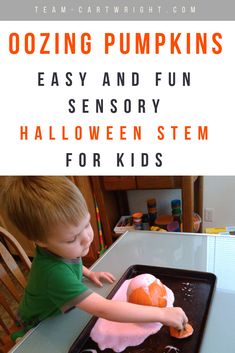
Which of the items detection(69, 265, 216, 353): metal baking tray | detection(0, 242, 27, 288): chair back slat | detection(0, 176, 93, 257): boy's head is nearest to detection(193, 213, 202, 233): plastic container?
detection(69, 265, 216, 353): metal baking tray

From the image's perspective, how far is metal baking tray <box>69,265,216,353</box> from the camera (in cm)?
59

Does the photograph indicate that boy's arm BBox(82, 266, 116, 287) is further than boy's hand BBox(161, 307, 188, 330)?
Yes

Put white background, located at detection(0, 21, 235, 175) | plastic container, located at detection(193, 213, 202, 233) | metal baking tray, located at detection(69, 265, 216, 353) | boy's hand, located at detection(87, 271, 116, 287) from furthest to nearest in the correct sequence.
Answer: plastic container, located at detection(193, 213, 202, 233) < white background, located at detection(0, 21, 235, 175) < boy's hand, located at detection(87, 271, 116, 287) < metal baking tray, located at detection(69, 265, 216, 353)

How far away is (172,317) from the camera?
60cm

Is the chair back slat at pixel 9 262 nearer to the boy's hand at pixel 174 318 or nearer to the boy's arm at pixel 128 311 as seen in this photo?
the boy's arm at pixel 128 311

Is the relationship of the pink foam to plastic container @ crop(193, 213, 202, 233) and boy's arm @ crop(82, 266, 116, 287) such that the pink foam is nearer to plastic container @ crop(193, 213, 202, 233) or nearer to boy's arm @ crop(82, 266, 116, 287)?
boy's arm @ crop(82, 266, 116, 287)

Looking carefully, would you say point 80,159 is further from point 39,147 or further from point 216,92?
point 216,92

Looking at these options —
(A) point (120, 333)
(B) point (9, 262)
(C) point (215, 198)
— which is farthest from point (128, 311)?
(C) point (215, 198)

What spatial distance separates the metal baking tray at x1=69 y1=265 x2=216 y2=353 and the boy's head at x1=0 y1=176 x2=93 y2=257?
0.70ft

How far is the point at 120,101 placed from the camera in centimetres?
141

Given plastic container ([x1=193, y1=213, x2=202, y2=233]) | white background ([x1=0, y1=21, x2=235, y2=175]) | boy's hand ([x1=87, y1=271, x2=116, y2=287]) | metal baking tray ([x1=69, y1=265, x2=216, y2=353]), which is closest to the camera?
metal baking tray ([x1=69, y1=265, x2=216, y2=353])

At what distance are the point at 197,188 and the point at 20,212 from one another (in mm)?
1412
